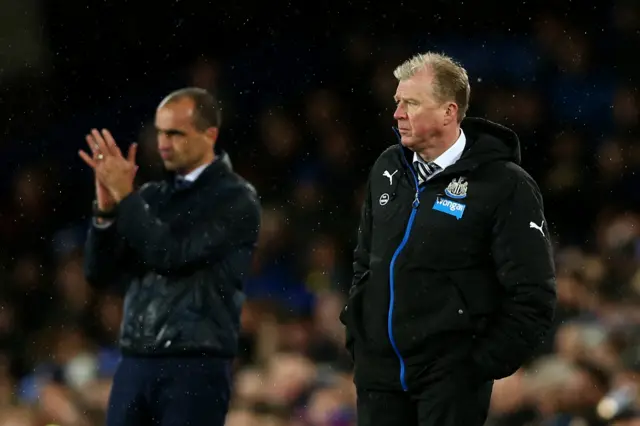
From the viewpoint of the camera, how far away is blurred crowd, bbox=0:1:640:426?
7.58 meters

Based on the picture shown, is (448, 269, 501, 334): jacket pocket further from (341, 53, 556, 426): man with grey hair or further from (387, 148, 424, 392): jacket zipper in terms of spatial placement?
(387, 148, 424, 392): jacket zipper

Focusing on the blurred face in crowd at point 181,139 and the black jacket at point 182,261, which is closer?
the black jacket at point 182,261

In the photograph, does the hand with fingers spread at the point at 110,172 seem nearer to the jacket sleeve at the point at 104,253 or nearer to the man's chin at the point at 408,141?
the jacket sleeve at the point at 104,253

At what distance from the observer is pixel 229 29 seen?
13570mm

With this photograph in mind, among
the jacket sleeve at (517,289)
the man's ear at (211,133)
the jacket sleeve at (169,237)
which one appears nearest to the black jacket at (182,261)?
the jacket sleeve at (169,237)

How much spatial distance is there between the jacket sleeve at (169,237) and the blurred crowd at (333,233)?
2.27m

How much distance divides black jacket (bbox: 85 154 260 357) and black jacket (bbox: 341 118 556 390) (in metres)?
1.05

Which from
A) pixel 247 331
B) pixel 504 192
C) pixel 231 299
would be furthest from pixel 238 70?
pixel 504 192

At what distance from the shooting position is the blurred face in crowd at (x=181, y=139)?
18.3 ft

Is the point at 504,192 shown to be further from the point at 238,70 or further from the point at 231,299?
the point at 238,70

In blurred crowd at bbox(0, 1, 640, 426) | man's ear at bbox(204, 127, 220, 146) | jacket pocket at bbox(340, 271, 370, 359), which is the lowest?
blurred crowd at bbox(0, 1, 640, 426)

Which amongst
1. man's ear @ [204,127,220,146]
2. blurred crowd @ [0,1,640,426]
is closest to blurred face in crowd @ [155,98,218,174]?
man's ear @ [204,127,220,146]

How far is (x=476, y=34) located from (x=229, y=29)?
10.4 feet

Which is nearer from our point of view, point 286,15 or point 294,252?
point 294,252
